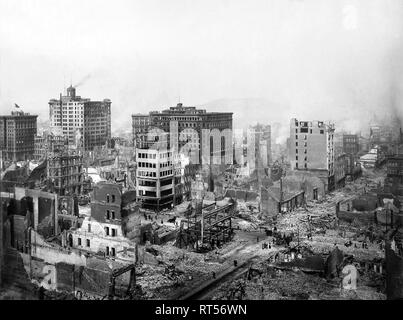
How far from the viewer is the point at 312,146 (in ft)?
136

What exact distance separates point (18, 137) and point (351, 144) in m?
30.1

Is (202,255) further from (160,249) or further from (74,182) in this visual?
(74,182)

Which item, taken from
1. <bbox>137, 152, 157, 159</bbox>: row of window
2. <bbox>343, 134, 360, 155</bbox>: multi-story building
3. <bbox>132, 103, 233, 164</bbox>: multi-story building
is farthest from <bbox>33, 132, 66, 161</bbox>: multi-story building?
<bbox>343, 134, 360, 155</bbox>: multi-story building

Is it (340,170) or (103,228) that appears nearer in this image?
(103,228)

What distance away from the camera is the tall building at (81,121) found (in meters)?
45.9

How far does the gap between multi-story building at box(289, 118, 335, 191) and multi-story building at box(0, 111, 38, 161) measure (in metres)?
22.9

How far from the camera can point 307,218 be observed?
2992cm

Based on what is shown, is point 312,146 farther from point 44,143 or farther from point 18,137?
point 18,137

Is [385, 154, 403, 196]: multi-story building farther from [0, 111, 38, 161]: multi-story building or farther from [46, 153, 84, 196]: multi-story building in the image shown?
[0, 111, 38, 161]: multi-story building

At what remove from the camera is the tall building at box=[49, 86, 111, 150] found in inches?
1807

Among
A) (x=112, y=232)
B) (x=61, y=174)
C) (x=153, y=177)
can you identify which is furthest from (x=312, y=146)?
(x=112, y=232)

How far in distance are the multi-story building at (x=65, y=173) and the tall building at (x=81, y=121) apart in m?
10.7
